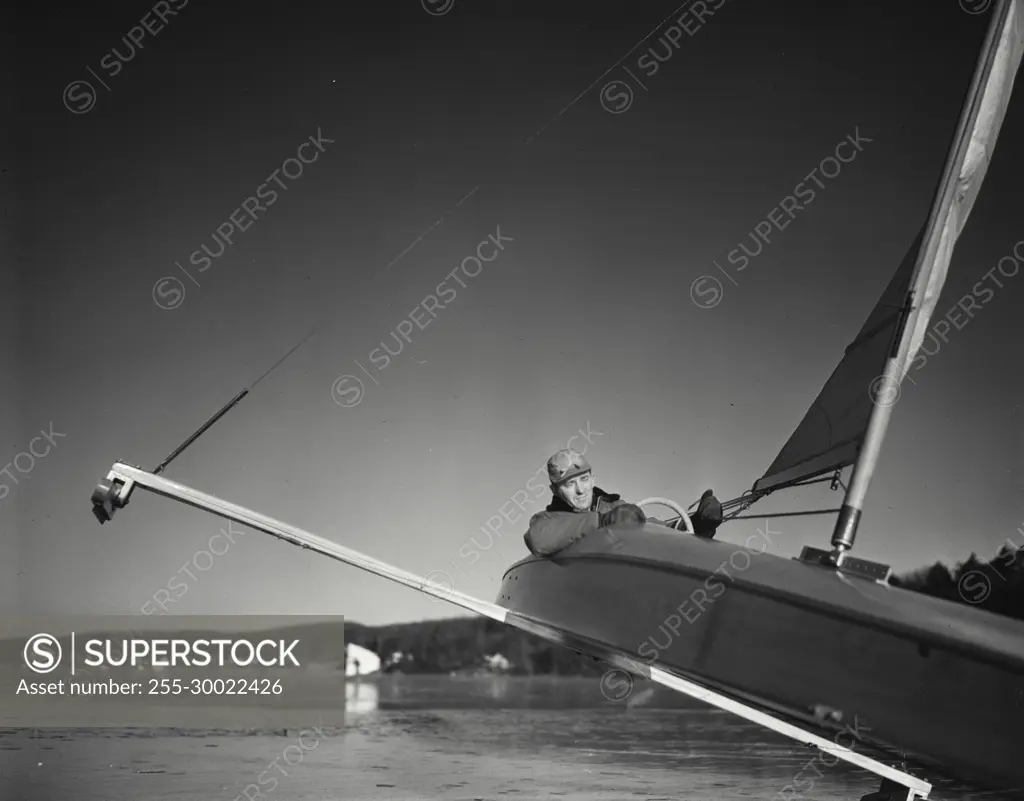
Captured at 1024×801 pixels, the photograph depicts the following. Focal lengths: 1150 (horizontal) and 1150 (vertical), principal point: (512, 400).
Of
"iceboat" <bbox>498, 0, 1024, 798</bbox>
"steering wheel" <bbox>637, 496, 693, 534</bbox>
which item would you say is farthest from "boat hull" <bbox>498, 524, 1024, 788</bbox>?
"steering wheel" <bbox>637, 496, 693, 534</bbox>

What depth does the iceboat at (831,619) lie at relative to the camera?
2002 mm

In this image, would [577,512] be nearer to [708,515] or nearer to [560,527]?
[560,527]

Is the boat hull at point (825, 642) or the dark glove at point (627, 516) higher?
the dark glove at point (627, 516)

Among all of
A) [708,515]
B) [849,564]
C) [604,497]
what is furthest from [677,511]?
[849,564]

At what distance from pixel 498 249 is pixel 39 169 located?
2447 mm

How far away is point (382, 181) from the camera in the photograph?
629 cm

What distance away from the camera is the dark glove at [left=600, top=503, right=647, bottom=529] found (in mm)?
2914

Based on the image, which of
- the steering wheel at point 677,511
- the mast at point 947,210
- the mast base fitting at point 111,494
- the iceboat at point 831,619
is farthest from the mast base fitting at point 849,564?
the mast base fitting at point 111,494

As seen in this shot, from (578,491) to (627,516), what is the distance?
0.31 metres

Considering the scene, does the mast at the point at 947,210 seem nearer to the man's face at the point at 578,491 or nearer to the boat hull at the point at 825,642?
the boat hull at the point at 825,642

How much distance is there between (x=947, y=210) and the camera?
9.18 feet

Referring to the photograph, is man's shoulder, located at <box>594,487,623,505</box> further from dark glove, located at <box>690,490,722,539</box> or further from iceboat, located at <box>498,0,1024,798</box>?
dark glove, located at <box>690,490,722,539</box>

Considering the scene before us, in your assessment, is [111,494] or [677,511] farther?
[677,511]

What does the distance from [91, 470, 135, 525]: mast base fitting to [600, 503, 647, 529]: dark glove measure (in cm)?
126
